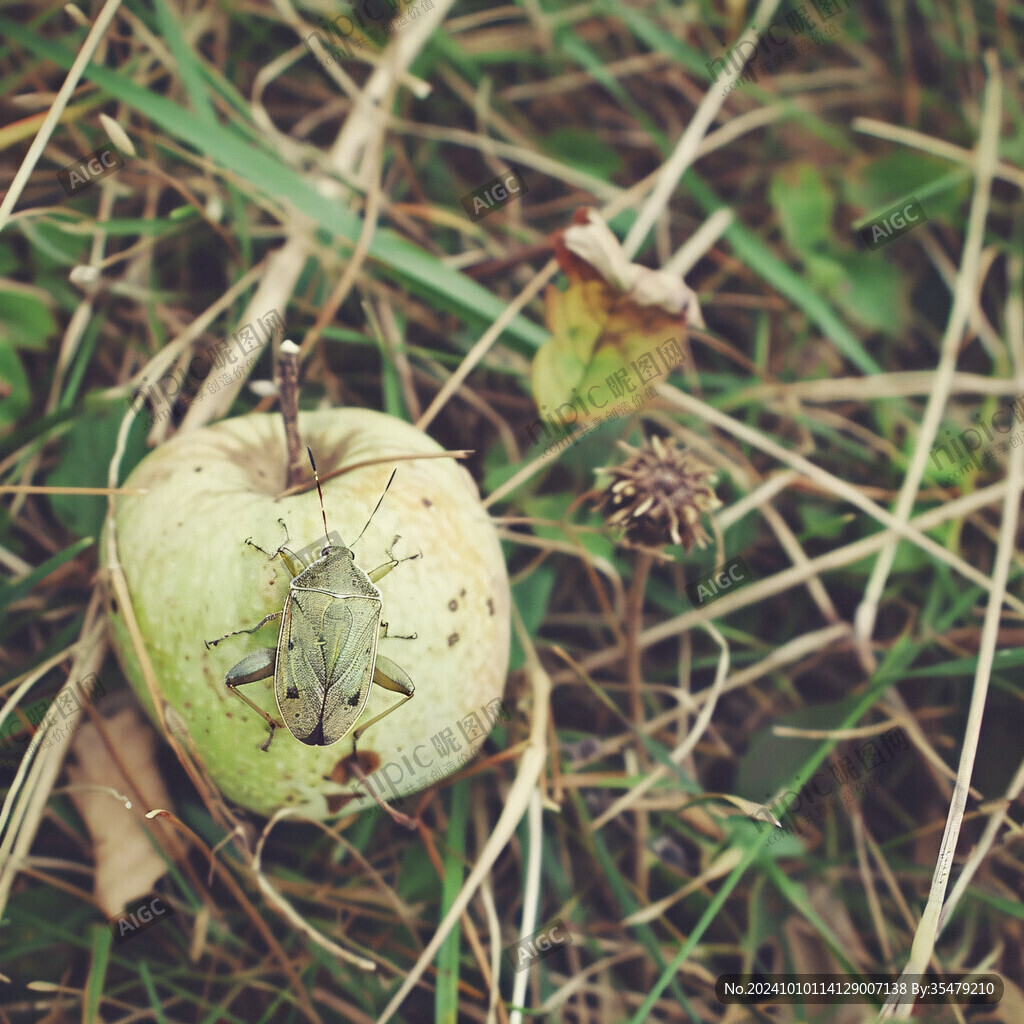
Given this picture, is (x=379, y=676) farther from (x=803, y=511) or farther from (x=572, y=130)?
(x=572, y=130)

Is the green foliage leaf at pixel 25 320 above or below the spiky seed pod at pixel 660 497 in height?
above

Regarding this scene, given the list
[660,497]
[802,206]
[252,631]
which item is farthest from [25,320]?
[802,206]

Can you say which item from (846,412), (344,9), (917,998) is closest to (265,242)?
(344,9)

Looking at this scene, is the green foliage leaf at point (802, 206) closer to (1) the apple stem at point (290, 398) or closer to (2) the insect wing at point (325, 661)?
(1) the apple stem at point (290, 398)

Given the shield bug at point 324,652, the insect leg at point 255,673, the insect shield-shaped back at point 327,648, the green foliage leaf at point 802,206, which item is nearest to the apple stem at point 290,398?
the shield bug at point 324,652

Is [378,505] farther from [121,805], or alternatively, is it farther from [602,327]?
[121,805]

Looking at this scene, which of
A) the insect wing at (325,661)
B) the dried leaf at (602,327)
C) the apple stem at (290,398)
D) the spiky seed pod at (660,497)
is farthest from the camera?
the dried leaf at (602,327)
